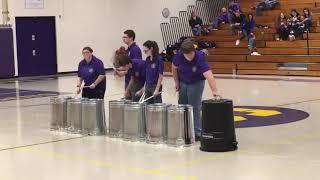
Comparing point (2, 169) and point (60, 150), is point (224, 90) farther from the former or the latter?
point (2, 169)

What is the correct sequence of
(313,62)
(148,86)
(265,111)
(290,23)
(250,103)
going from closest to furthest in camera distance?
(148,86)
(265,111)
(250,103)
(313,62)
(290,23)

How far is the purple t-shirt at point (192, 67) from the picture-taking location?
10.1 meters

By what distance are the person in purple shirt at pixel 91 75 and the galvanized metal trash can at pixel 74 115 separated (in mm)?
455

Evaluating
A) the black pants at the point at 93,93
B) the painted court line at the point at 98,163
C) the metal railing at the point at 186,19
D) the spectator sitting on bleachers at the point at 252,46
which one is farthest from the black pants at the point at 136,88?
the metal railing at the point at 186,19

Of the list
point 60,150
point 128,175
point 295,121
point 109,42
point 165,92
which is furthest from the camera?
point 109,42

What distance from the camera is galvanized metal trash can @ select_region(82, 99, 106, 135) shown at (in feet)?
36.6

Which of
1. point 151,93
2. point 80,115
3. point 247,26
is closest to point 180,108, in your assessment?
point 151,93

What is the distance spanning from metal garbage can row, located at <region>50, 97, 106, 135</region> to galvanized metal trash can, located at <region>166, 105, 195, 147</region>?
71.6 inches

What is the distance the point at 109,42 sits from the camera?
30625 mm

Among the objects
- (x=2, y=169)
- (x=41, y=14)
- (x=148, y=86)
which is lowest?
(x=2, y=169)

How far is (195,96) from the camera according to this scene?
10352mm

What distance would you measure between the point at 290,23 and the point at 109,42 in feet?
30.4

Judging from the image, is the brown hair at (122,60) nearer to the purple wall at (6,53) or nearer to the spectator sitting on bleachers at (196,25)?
the purple wall at (6,53)

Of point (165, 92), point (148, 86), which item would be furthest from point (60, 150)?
point (165, 92)
